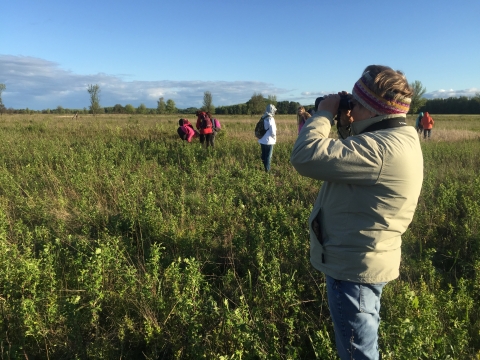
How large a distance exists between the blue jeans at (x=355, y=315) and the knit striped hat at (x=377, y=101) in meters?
0.90

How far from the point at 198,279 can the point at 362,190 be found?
5.76 feet

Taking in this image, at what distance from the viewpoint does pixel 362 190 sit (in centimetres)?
155

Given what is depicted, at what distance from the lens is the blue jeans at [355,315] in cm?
163

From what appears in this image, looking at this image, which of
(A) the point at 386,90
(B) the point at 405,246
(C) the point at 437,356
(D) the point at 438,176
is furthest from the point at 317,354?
(D) the point at 438,176

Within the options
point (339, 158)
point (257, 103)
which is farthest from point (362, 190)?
point (257, 103)

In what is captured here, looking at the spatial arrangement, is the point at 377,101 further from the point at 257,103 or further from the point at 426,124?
the point at 257,103

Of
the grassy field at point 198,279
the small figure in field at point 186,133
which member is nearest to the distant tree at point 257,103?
the small figure in field at point 186,133

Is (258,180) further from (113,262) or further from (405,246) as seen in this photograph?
(113,262)

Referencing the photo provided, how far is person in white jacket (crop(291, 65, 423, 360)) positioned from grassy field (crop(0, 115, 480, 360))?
69 centimetres

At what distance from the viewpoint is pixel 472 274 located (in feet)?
11.9

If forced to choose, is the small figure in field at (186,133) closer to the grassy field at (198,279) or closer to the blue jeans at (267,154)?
the blue jeans at (267,154)

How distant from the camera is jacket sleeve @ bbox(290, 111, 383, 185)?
1462 mm

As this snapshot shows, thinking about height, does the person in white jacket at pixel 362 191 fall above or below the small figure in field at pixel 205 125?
below

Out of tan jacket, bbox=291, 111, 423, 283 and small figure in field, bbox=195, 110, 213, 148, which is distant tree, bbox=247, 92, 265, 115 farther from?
tan jacket, bbox=291, 111, 423, 283
